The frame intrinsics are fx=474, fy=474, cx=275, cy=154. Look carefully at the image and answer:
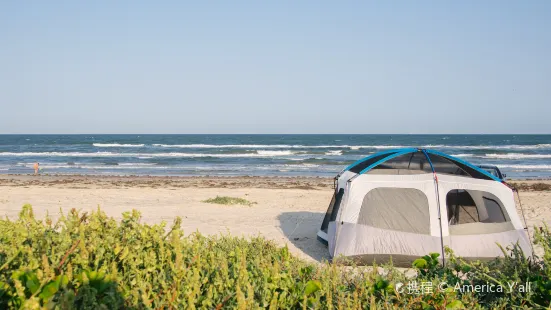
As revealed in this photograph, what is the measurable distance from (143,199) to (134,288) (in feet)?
38.0

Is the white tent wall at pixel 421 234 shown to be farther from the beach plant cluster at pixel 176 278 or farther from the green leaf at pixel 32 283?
the green leaf at pixel 32 283

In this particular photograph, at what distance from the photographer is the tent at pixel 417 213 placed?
20.4 ft

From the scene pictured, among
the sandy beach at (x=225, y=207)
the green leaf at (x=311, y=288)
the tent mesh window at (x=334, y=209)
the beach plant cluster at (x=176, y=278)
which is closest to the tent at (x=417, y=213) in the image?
the tent mesh window at (x=334, y=209)

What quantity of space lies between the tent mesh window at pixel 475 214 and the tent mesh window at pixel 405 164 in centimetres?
79

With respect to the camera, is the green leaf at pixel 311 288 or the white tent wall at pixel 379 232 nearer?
the green leaf at pixel 311 288

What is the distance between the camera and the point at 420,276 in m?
2.96

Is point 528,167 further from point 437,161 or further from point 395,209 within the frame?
point 395,209

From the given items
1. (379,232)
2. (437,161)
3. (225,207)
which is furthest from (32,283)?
(225,207)

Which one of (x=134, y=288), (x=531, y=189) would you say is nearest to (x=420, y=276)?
(x=134, y=288)

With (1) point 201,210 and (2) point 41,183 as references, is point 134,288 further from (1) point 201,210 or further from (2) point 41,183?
(2) point 41,183

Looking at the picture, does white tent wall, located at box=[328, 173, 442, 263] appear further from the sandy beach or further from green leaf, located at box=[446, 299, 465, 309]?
green leaf, located at box=[446, 299, 465, 309]

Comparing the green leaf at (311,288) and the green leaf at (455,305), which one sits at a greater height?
the green leaf at (311,288)

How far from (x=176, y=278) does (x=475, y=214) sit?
5.79 metres

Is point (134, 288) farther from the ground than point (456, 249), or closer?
farther from the ground
